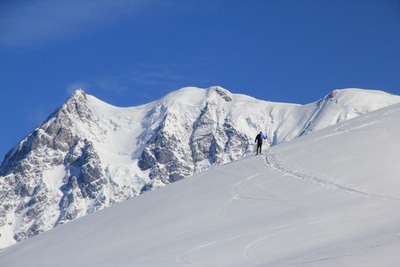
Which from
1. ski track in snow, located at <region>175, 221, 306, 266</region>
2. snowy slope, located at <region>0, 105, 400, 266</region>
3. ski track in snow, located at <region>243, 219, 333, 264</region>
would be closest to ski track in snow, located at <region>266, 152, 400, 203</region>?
snowy slope, located at <region>0, 105, 400, 266</region>

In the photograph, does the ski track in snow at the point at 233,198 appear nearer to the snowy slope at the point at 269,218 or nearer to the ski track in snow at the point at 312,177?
the snowy slope at the point at 269,218

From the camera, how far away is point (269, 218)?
25.4 metres

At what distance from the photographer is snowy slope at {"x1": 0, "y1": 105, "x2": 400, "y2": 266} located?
20945 mm

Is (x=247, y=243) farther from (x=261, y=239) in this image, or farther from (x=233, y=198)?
(x=233, y=198)

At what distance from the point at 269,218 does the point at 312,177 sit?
234 inches

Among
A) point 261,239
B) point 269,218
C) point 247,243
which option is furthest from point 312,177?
point 247,243

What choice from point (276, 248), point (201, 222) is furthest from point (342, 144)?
point (276, 248)

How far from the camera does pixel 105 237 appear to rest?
1201 inches

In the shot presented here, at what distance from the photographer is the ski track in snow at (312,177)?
1017 inches

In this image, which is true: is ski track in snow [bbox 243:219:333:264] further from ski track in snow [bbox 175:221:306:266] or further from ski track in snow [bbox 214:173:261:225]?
ski track in snow [bbox 214:173:261:225]

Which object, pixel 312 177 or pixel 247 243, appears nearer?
pixel 247 243

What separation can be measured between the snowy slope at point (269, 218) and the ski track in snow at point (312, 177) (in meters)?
0.06

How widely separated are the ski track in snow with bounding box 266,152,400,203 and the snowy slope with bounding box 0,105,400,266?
6cm

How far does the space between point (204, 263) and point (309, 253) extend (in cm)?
332
